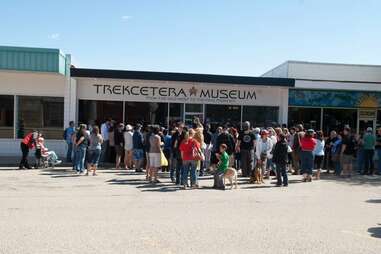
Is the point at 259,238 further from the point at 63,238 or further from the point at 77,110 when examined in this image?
the point at 77,110

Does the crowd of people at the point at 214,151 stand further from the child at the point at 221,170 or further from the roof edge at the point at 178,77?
the roof edge at the point at 178,77

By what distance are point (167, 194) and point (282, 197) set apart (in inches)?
109

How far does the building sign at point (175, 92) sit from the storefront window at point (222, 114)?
0.24 meters

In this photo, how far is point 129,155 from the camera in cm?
1758

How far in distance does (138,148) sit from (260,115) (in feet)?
27.2

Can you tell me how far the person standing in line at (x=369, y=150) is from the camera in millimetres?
18078

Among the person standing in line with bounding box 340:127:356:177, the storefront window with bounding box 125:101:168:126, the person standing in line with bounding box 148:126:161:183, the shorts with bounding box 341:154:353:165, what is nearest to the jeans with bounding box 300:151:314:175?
the person standing in line with bounding box 340:127:356:177

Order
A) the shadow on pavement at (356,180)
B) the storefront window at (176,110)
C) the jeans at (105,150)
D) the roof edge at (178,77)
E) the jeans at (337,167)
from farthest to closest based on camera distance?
the storefront window at (176,110), the roof edge at (178,77), the jeans at (105,150), the jeans at (337,167), the shadow on pavement at (356,180)

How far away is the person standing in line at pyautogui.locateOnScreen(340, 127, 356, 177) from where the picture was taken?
17.0 m

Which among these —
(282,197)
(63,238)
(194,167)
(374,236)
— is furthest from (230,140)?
(63,238)

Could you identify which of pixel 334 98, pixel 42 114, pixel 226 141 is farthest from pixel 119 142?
pixel 334 98

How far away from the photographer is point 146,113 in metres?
22.3

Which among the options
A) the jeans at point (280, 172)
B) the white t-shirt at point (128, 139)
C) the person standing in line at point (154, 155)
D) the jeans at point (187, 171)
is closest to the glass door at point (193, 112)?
the white t-shirt at point (128, 139)

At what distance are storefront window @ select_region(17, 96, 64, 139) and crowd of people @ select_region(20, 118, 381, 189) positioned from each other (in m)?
2.79
